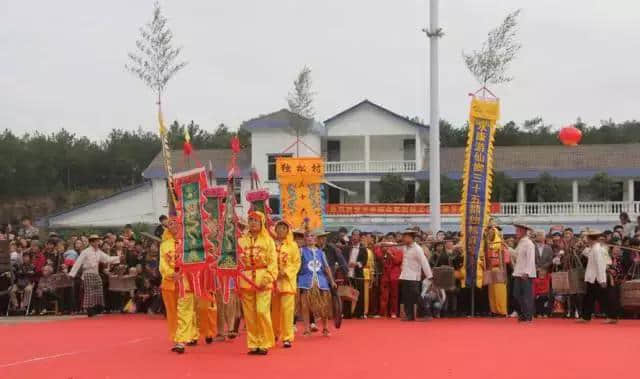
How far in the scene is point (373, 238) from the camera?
55.1 feet

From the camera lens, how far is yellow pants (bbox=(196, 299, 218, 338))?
1091cm

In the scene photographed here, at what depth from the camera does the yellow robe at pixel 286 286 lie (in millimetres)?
10602

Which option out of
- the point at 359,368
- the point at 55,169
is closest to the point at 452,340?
the point at 359,368

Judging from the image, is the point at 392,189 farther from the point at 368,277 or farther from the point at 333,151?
the point at 368,277

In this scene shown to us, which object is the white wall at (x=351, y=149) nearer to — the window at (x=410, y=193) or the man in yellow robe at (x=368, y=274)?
the window at (x=410, y=193)

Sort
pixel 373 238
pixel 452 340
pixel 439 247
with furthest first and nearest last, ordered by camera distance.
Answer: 1. pixel 373 238
2. pixel 439 247
3. pixel 452 340

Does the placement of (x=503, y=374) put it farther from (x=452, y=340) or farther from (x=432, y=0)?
(x=432, y=0)

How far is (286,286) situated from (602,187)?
2986 cm

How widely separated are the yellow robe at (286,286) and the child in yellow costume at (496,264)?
5277 mm

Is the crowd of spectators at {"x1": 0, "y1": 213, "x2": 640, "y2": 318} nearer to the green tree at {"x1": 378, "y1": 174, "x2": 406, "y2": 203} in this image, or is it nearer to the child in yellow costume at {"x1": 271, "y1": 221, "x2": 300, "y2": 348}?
the child in yellow costume at {"x1": 271, "y1": 221, "x2": 300, "y2": 348}

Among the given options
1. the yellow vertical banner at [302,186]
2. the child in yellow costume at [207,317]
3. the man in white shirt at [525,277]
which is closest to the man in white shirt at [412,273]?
the man in white shirt at [525,277]

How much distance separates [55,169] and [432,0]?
132 feet

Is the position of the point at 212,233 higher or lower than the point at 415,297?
higher

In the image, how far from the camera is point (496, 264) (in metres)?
15.1
